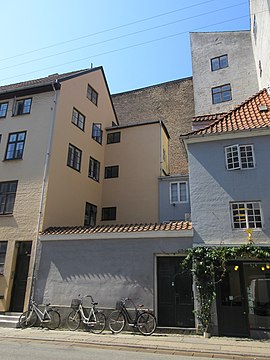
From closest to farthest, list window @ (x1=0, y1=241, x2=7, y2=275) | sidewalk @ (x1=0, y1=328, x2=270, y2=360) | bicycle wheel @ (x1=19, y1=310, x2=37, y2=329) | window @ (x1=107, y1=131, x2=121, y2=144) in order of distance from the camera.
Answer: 1. sidewalk @ (x1=0, y1=328, x2=270, y2=360)
2. bicycle wheel @ (x1=19, y1=310, x2=37, y2=329)
3. window @ (x1=0, y1=241, x2=7, y2=275)
4. window @ (x1=107, y1=131, x2=121, y2=144)

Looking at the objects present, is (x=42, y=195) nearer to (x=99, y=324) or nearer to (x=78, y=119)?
(x=78, y=119)

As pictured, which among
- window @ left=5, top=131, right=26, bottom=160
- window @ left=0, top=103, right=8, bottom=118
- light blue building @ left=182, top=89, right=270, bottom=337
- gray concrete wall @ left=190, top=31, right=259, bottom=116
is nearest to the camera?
light blue building @ left=182, top=89, right=270, bottom=337

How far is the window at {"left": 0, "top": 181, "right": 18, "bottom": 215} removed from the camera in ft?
48.9

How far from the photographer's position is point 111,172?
67.8 feet

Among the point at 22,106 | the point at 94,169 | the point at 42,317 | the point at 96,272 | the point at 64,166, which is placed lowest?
the point at 42,317

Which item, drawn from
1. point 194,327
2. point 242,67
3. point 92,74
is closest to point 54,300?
point 194,327

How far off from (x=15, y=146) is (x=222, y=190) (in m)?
11.5

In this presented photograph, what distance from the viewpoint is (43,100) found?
16266 mm

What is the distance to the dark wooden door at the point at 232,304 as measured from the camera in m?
9.95

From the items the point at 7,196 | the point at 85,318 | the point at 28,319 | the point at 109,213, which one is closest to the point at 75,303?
the point at 85,318

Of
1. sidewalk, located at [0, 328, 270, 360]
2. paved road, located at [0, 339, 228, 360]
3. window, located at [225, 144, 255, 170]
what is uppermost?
window, located at [225, 144, 255, 170]

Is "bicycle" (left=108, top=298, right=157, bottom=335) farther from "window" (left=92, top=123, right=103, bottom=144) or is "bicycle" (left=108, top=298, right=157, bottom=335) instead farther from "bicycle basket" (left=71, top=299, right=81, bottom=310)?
"window" (left=92, top=123, right=103, bottom=144)

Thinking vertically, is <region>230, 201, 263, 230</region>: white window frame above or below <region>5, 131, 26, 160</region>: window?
below

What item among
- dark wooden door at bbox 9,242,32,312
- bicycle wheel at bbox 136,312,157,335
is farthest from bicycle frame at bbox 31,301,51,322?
bicycle wheel at bbox 136,312,157,335
